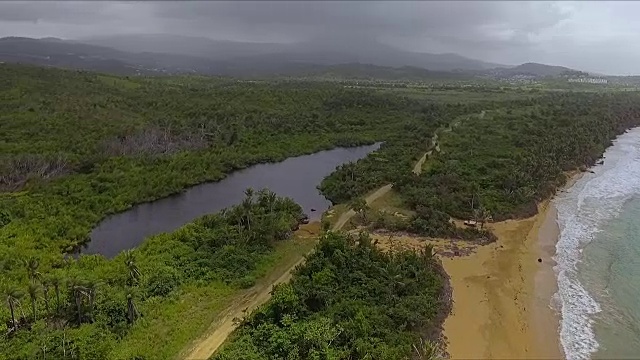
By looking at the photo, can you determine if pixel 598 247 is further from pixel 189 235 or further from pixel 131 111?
pixel 131 111

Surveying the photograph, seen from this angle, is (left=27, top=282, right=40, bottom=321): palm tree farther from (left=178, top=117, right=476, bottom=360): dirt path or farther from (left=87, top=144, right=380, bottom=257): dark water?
(left=87, top=144, right=380, bottom=257): dark water

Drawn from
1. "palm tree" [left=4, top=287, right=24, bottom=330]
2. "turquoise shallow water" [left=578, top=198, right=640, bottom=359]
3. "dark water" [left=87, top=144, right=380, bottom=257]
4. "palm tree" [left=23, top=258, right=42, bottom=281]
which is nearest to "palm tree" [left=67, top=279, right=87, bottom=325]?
"palm tree" [left=4, top=287, right=24, bottom=330]

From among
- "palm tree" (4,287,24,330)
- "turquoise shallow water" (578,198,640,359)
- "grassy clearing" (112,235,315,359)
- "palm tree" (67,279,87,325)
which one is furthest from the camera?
"turquoise shallow water" (578,198,640,359)

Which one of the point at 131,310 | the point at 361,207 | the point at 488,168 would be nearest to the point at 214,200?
the point at 361,207

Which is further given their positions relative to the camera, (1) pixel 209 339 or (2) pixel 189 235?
(2) pixel 189 235

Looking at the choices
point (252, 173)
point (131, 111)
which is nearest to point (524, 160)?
point (252, 173)

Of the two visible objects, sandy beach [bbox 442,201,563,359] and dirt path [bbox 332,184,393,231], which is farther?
dirt path [bbox 332,184,393,231]

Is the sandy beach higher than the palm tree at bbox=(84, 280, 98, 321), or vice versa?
the palm tree at bbox=(84, 280, 98, 321)
